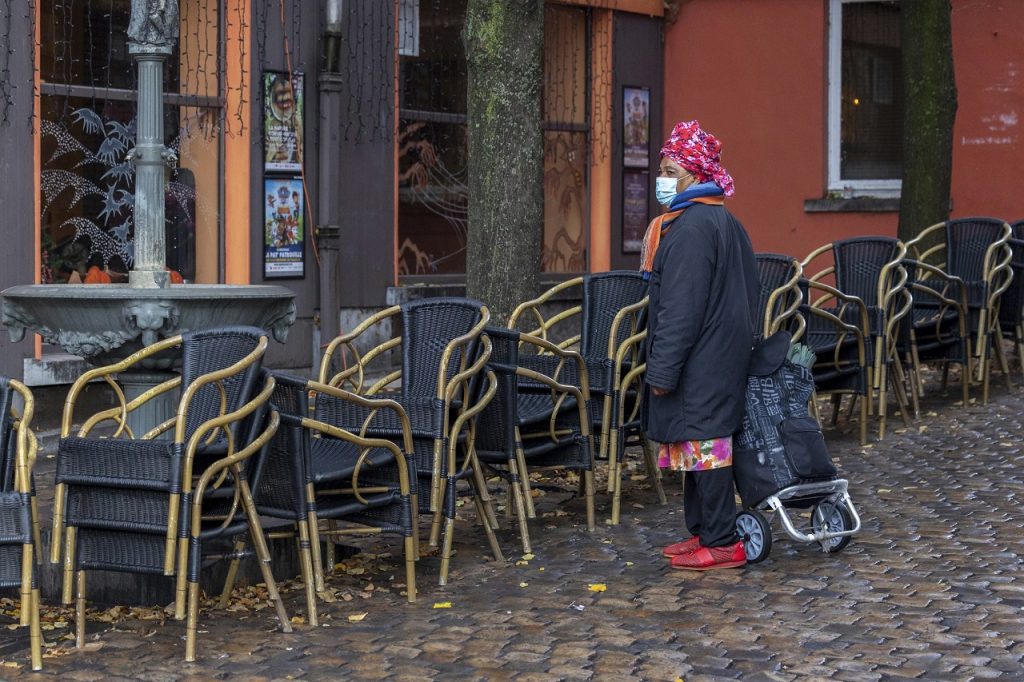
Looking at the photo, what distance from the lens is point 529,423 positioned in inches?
275

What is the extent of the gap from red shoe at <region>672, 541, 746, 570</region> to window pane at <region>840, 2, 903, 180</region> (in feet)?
32.5

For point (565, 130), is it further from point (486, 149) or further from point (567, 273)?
point (486, 149)

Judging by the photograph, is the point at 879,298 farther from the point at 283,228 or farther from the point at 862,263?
the point at 283,228

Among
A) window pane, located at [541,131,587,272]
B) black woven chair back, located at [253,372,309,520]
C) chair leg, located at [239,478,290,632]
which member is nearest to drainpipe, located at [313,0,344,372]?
window pane, located at [541,131,587,272]

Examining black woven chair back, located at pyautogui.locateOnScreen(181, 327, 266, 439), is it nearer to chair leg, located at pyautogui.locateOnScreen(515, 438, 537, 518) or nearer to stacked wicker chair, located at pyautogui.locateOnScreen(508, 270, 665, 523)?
chair leg, located at pyautogui.locateOnScreen(515, 438, 537, 518)

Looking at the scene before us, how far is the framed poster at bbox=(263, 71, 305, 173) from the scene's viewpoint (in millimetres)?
12078

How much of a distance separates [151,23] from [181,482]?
2.79 meters

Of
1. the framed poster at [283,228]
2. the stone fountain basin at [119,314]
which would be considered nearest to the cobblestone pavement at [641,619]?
the stone fountain basin at [119,314]

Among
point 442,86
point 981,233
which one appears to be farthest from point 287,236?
point 981,233

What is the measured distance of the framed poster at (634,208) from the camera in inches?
621

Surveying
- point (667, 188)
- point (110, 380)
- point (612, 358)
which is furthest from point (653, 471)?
point (110, 380)

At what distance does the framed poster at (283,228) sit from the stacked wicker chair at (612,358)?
432cm

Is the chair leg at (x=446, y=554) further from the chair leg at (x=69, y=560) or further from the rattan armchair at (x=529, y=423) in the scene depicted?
the chair leg at (x=69, y=560)

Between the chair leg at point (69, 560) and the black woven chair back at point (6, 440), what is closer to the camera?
the black woven chair back at point (6, 440)
